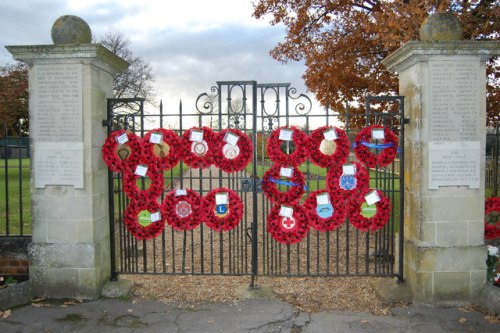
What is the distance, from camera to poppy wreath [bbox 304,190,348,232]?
5.15 m

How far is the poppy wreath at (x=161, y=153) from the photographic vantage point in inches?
201

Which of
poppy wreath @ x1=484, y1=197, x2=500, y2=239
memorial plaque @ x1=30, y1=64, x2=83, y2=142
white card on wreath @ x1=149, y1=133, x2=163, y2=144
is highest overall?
memorial plaque @ x1=30, y1=64, x2=83, y2=142

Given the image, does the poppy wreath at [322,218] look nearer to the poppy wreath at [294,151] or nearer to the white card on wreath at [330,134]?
the poppy wreath at [294,151]

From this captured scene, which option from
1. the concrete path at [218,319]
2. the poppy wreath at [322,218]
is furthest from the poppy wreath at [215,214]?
the concrete path at [218,319]

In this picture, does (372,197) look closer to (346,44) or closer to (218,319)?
(218,319)

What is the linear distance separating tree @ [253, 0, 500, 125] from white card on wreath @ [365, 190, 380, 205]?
2.75 m

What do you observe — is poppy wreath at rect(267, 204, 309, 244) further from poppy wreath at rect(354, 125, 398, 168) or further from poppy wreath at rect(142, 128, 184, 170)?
poppy wreath at rect(142, 128, 184, 170)

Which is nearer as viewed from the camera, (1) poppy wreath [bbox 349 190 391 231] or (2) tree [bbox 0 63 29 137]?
(1) poppy wreath [bbox 349 190 391 231]

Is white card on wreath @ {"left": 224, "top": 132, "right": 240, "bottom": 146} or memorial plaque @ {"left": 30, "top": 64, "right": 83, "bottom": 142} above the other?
memorial plaque @ {"left": 30, "top": 64, "right": 83, "bottom": 142}

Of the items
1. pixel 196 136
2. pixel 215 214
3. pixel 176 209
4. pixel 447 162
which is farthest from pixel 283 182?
pixel 447 162

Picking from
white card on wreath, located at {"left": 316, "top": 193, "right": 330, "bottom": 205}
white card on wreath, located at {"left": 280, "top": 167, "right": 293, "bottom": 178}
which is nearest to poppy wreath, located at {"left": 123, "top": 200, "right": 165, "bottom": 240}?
white card on wreath, located at {"left": 280, "top": 167, "right": 293, "bottom": 178}

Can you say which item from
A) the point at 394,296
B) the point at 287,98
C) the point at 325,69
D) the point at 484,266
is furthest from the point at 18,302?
the point at 325,69

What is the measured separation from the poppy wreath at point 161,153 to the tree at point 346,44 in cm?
352

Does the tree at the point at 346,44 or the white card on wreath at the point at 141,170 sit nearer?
the white card on wreath at the point at 141,170
